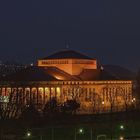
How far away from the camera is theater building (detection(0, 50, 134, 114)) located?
74.6 metres

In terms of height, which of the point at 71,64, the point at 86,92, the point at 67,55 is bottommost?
the point at 86,92

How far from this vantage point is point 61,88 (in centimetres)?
8112

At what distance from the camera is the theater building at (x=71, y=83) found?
245ft

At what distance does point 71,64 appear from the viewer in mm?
93625

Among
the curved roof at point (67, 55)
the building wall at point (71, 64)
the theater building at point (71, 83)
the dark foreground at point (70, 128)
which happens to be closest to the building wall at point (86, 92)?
the theater building at point (71, 83)

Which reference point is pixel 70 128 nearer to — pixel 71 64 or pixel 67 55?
pixel 71 64

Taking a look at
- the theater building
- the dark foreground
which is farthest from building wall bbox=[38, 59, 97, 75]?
the dark foreground

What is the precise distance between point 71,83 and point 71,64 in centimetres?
1139

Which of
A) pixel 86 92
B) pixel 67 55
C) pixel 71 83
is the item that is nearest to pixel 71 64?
pixel 67 55

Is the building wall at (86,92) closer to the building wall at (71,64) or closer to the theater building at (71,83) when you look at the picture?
the theater building at (71,83)

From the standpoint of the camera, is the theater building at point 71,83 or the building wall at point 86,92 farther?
the theater building at point 71,83

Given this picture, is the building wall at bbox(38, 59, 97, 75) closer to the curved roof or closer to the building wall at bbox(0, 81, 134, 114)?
the curved roof

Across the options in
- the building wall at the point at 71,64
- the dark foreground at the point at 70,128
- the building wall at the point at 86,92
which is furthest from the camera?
the building wall at the point at 71,64

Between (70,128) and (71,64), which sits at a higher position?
(71,64)
